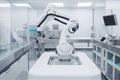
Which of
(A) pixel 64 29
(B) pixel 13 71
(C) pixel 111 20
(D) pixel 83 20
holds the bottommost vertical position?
(B) pixel 13 71

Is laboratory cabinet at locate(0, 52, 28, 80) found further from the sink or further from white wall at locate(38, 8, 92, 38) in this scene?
white wall at locate(38, 8, 92, 38)

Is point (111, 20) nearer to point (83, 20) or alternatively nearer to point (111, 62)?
point (111, 62)

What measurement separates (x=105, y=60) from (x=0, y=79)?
254 cm

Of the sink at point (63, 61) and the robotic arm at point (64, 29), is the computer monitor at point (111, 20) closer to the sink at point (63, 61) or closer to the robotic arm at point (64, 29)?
the robotic arm at point (64, 29)

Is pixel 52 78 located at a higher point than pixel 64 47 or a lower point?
lower

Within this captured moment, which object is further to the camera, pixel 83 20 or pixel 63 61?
pixel 83 20

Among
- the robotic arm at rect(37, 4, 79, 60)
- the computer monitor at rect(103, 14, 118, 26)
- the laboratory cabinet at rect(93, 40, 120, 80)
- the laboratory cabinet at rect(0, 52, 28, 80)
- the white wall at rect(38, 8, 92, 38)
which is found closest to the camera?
the robotic arm at rect(37, 4, 79, 60)

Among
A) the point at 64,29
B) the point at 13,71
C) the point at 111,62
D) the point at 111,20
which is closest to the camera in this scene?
the point at 64,29

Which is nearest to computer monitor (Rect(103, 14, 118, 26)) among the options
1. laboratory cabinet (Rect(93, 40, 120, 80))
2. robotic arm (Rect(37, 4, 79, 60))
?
laboratory cabinet (Rect(93, 40, 120, 80))

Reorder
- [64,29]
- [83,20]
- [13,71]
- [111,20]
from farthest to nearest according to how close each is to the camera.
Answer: [83,20] → [111,20] → [13,71] → [64,29]

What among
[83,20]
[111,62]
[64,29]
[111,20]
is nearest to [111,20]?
[111,20]

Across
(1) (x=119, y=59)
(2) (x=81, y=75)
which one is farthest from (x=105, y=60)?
(2) (x=81, y=75)

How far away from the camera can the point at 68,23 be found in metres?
1.87

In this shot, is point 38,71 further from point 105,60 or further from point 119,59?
point 105,60
